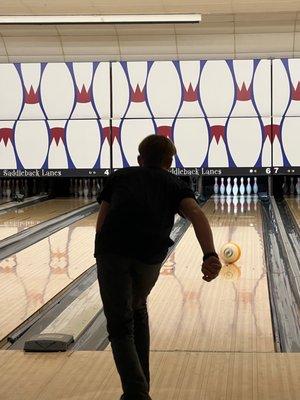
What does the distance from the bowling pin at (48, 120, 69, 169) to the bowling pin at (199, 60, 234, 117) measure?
2138 mm

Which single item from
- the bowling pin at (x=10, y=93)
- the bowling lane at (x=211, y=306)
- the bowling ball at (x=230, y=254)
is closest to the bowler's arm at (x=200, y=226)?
the bowling lane at (x=211, y=306)

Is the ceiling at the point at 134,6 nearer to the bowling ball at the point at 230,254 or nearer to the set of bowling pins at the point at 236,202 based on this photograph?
the set of bowling pins at the point at 236,202

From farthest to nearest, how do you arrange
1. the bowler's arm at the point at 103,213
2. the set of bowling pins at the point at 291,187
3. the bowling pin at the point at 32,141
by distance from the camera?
the set of bowling pins at the point at 291,187
the bowling pin at the point at 32,141
the bowler's arm at the point at 103,213

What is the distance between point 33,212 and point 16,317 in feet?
19.1

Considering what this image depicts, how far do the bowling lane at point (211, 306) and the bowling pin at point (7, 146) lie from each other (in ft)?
17.0

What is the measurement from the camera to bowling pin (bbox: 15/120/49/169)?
12109mm

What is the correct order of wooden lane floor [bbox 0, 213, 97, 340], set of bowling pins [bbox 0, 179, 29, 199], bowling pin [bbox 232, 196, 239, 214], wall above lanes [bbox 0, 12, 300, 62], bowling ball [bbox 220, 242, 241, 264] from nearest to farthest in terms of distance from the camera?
wooden lane floor [bbox 0, 213, 97, 340]
bowling ball [bbox 220, 242, 241, 264]
bowling pin [bbox 232, 196, 239, 214]
wall above lanes [bbox 0, 12, 300, 62]
set of bowling pins [bbox 0, 179, 29, 199]

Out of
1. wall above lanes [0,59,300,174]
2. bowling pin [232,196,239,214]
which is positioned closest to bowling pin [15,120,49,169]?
wall above lanes [0,59,300,174]

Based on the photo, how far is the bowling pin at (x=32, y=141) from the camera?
12109 mm

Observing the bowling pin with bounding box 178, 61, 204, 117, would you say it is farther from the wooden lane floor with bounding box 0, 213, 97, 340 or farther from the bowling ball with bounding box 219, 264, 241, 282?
the bowling ball with bounding box 219, 264, 241, 282

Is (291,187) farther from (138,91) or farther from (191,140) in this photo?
(138,91)

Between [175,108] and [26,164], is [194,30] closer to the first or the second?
[175,108]

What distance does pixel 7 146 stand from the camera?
39.8 feet

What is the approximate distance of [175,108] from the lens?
11852mm
